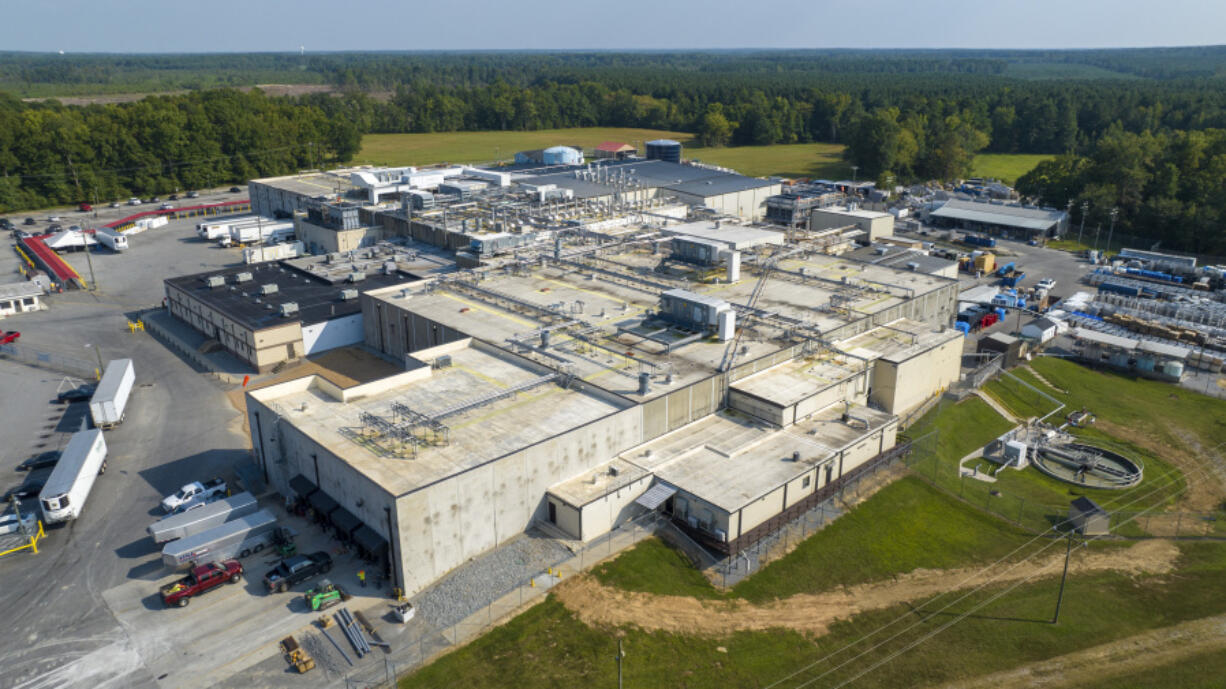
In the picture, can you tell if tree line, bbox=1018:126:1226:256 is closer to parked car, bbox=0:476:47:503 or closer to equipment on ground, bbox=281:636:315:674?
equipment on ground, bbox=281:636:315:674

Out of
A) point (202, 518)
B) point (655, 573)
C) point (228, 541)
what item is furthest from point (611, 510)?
point (202, 518)

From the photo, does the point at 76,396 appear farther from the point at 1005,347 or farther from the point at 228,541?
the point at 1005,347

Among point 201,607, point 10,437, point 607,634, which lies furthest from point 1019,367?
point 10,437

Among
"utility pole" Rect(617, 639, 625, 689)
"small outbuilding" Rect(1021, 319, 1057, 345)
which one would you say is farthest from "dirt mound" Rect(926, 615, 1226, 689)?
"small outbuilding" Rect(1021, 319, 1057, 345)

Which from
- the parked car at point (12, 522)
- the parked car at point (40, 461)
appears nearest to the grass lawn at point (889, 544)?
the parked car at point (12, 522)

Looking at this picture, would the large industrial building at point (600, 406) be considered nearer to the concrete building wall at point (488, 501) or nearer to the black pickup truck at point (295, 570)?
the concrete building wall at point (488, 501)
